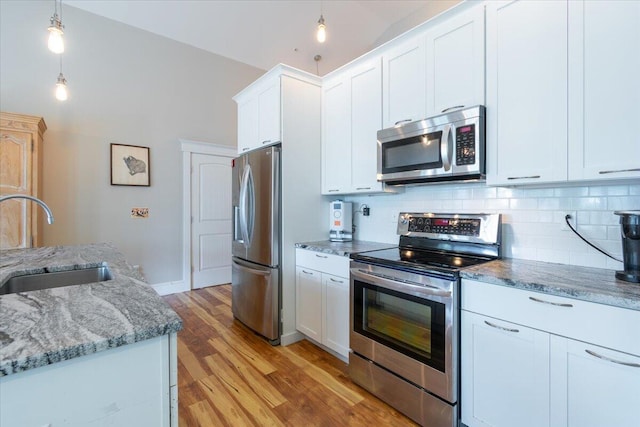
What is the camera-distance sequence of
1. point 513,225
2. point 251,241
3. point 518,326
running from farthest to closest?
point 251,241 → point 513,225 → point 518,326

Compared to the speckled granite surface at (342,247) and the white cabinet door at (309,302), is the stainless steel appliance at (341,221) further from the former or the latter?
the white cabinet door at (309,302)

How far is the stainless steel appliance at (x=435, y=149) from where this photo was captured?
→ 6.02ft

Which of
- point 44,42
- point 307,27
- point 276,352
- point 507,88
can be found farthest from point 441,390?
point 44,42

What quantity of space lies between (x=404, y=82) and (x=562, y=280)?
1.61 metres

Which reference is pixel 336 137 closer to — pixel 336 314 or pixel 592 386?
pixel 336 314

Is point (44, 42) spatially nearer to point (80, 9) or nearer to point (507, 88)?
point (80, 9)

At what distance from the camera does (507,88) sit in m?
1.73

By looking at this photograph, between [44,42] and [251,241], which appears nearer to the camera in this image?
[251,241]

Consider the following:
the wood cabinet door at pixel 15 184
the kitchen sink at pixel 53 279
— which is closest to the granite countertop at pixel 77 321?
the kitchen sink at pixel 53 279

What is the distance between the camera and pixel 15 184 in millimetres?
2895

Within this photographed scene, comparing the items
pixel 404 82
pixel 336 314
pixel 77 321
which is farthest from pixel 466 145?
pixel 77 321

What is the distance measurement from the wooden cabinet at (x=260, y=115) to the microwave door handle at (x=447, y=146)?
141 cm

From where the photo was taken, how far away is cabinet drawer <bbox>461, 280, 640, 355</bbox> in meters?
1.14

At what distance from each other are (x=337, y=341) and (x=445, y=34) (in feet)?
7.62
